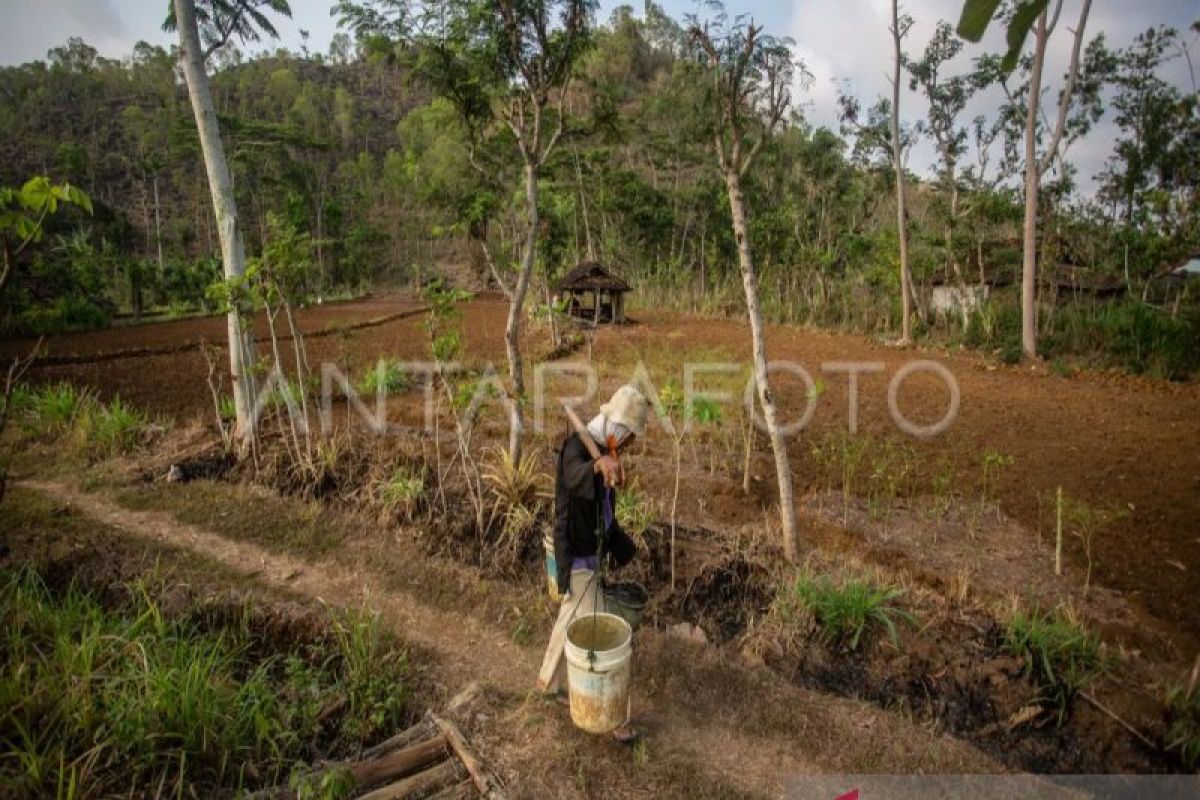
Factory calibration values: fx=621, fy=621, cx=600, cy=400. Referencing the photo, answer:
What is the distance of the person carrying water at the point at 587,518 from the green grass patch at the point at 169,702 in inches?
39.4

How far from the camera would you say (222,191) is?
6406 mm

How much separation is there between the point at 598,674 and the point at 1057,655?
8.87ft

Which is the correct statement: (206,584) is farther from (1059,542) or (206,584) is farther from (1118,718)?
(1059,542)

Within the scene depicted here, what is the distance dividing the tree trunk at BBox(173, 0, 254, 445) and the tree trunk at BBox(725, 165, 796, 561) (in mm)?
4881

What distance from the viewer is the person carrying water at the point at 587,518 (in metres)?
3.04

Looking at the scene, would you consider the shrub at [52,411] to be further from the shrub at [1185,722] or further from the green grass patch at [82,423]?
the shrub at [1185,722]

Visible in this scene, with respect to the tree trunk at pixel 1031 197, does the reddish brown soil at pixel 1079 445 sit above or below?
below

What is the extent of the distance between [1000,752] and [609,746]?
6.74 feet

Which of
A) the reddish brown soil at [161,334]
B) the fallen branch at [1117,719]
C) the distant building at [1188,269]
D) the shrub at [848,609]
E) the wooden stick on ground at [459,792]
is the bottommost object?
the fallen branch at [1117,719]

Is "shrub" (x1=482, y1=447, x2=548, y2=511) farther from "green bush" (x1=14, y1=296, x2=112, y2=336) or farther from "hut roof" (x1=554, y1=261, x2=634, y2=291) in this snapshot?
"green bush" (x1=14, y1=296, x2=112, y2=336)

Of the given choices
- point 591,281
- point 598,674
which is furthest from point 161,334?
point 598,674

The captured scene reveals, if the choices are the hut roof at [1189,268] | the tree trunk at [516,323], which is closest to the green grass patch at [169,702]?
the tree trunk at [516,323]

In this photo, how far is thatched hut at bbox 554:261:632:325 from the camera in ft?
56.1

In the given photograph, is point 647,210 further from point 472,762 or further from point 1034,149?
point 472,762
